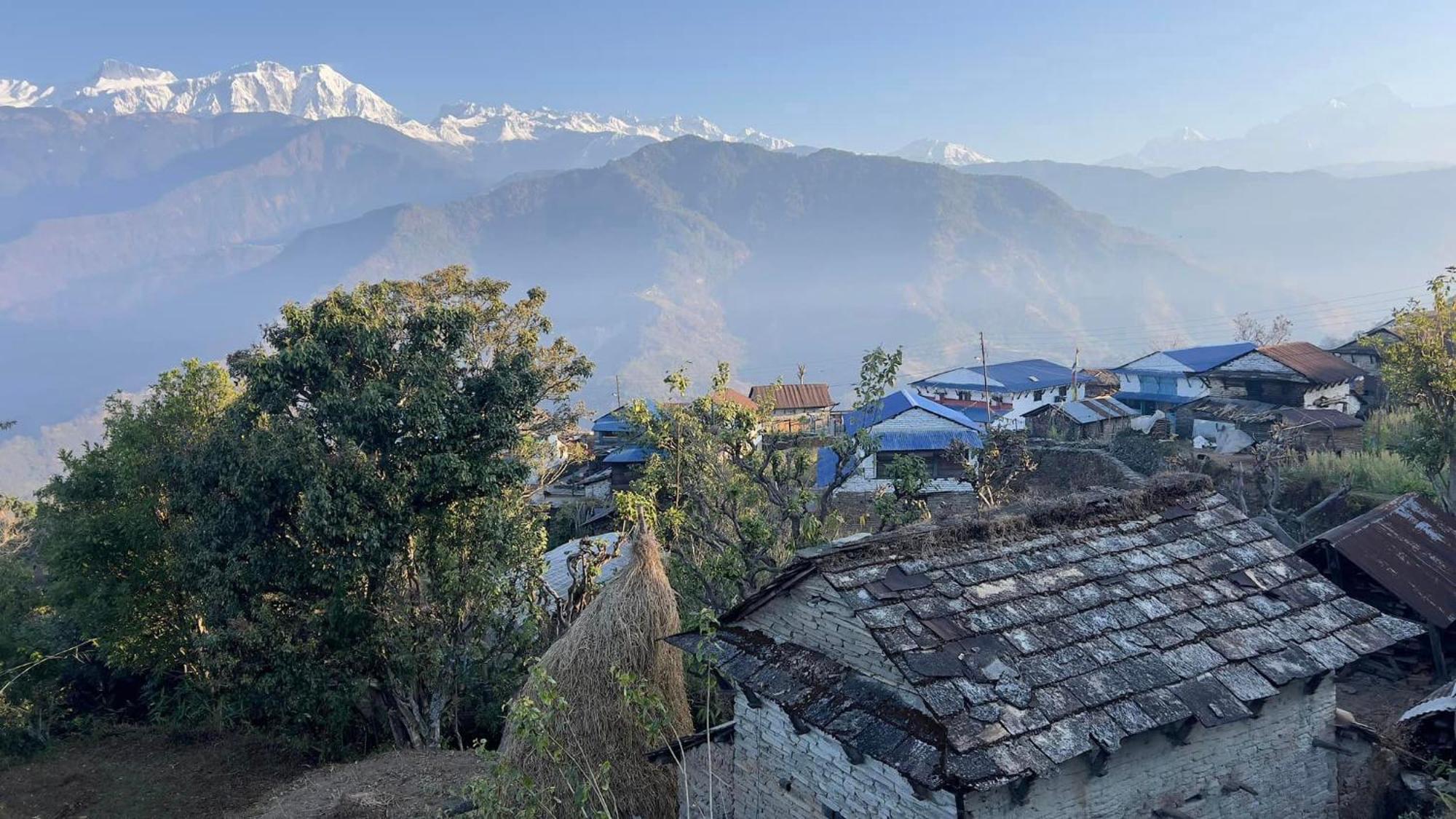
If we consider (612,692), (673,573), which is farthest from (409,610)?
(612,692)

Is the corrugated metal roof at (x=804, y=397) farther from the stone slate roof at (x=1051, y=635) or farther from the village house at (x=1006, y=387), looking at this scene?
the stone slate roof at (x=1051, y=635)

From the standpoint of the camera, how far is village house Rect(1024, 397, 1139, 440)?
124ft

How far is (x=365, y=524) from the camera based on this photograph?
44.1ft

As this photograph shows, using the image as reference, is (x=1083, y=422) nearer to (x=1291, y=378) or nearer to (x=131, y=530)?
(x=1291, y=378)

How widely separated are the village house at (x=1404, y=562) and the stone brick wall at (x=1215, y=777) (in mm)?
6798

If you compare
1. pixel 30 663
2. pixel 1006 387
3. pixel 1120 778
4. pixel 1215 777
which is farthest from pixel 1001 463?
pixel 1006 387

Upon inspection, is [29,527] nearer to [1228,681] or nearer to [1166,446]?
[1228,681]

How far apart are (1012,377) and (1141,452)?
26.4 metres

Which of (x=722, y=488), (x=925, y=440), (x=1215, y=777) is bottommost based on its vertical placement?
(x=925, y=440)

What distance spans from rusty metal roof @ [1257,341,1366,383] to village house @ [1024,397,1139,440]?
235 inches

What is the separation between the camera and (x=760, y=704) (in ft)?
28.9

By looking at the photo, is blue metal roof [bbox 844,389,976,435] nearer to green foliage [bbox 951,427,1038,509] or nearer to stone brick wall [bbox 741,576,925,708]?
green foliage [bbox 951,427,1038,509]

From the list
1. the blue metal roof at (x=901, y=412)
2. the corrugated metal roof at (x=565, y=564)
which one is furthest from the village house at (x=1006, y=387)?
the corrugated metal roof at (x=565, y=564)

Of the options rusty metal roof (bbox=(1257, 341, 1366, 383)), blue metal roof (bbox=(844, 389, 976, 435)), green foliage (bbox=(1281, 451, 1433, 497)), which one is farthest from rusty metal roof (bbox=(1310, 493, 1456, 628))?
rusty metal roof (bbox=(1257, 341, 1366, 383))
